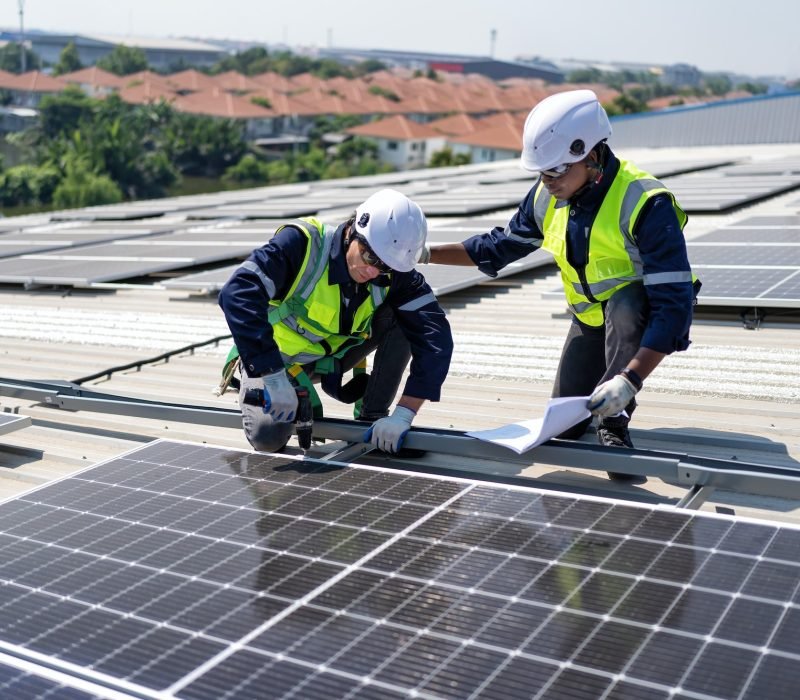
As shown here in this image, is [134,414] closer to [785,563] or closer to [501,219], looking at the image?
[785,563]

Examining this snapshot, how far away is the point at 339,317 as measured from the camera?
270 inches

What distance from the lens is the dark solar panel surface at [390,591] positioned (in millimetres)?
3643

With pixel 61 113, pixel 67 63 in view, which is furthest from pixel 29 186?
pixel 67 63

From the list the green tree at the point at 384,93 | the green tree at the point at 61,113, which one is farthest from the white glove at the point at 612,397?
the green tree at the point at 384,93

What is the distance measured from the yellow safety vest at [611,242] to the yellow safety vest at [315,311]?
3.93 ft

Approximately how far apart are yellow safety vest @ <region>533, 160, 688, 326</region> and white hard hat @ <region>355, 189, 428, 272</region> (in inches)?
40.7

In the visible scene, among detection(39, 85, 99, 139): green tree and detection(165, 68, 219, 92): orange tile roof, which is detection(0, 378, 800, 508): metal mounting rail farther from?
detection(165, 68, 219, 92): orange tile roof

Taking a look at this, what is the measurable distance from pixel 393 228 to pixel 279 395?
119 centimetres

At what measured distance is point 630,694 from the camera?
3449 millimetres

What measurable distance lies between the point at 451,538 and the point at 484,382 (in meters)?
4.15

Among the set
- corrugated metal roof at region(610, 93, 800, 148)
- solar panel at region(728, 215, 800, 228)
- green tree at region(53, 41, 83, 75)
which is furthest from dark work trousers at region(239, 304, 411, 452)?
green tree at region(53, 41, 83, 75)

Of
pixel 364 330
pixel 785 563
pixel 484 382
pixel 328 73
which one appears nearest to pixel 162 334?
pixel 484 382

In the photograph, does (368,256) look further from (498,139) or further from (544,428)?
(498,139)

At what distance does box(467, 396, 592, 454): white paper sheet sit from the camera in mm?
6004
